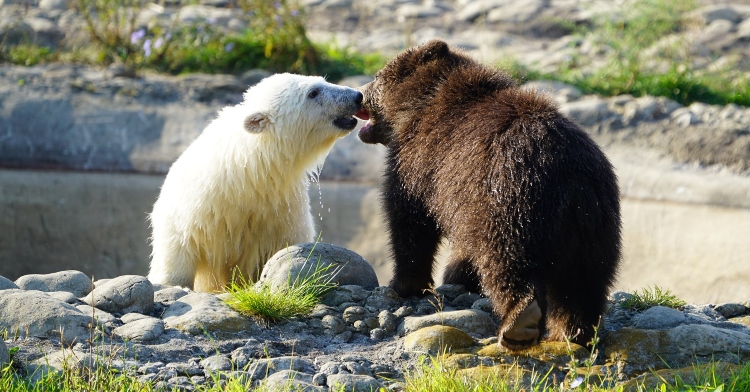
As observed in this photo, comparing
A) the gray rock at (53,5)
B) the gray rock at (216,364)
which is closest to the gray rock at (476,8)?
the gray rock at (53,5)

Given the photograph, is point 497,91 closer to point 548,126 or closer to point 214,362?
point 548,126

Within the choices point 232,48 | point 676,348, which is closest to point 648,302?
point 676,348

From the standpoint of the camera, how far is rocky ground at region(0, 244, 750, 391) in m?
4.42

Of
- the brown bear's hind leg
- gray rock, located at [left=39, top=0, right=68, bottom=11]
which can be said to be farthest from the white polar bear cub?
gray rock, located at [left=39, top=0, right=68, bottom=11]

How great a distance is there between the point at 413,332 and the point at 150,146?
7554 mm

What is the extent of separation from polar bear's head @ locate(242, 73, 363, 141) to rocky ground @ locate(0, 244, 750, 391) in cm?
126

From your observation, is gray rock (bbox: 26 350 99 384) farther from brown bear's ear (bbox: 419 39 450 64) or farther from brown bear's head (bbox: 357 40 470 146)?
brown bear's ear (bbox: 419 39 450 64)

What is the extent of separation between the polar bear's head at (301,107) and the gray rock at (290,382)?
252 centimetres

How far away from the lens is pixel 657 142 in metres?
11.4

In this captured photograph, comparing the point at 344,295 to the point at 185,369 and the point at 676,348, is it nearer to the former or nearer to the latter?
the point at 185,369

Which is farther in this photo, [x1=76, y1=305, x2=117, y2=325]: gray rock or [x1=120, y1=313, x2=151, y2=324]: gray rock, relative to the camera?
[x1=120, y1=313, x2=151, y2=324]: gray rock

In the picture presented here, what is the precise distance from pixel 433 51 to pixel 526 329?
2.22 meters

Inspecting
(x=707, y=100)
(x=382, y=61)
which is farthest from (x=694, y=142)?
(x=382, y=61)

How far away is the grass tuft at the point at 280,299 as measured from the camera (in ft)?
16.8
